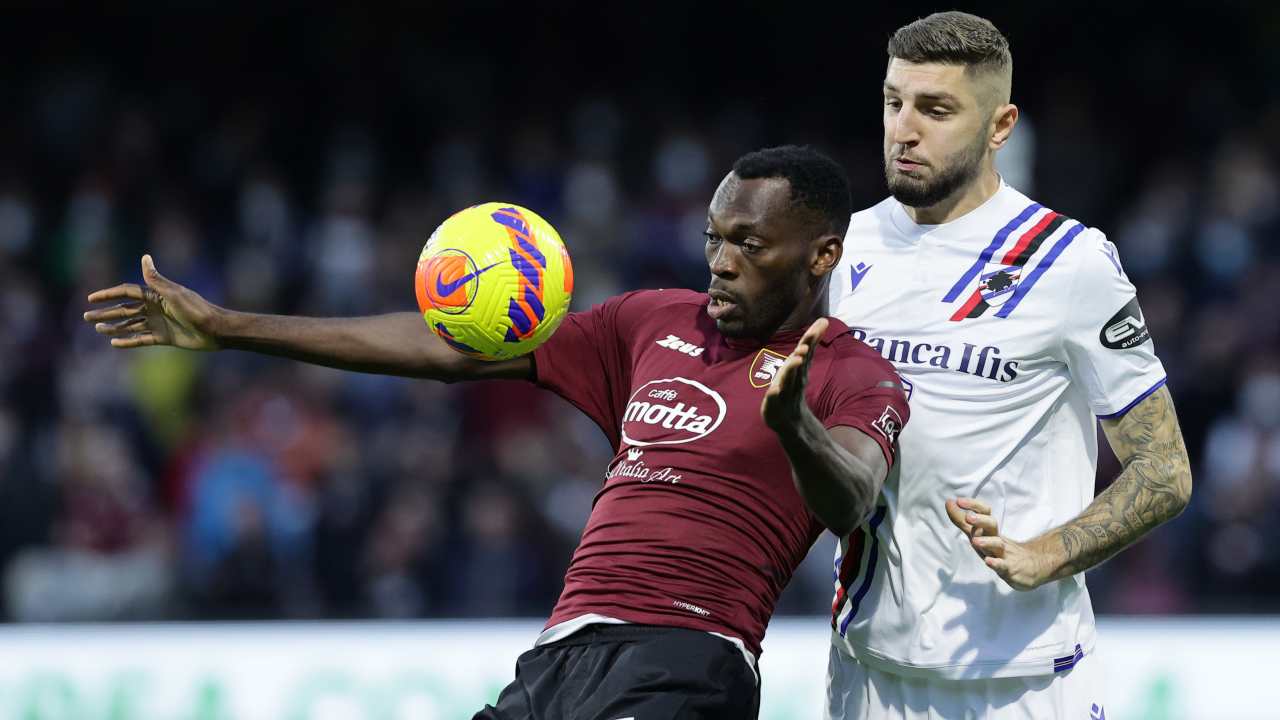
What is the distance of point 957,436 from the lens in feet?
13.2

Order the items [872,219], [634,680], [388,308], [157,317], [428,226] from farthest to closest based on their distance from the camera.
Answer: [428,226]
[388,308]
[872,219]
[157,317]
[634,680]

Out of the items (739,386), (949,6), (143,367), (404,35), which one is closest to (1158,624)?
(739,386)

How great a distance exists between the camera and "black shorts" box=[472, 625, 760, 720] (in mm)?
3508

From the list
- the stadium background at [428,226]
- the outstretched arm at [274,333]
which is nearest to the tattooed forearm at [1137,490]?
the outstretched arm at [274,333]

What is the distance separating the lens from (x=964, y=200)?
421 cm

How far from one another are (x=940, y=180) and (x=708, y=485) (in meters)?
1.03

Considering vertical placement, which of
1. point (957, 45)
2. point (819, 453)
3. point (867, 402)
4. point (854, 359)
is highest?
point (957, 45)

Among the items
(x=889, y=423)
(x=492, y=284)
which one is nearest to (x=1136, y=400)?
(x=889, y=423)

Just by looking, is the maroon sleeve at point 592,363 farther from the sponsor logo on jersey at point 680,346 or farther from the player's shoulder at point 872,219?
the player's shoulder at point 872,219

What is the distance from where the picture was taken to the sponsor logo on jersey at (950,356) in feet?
13.2

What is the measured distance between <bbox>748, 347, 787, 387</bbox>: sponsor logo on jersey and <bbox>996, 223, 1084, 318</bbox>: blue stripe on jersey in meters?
0.59

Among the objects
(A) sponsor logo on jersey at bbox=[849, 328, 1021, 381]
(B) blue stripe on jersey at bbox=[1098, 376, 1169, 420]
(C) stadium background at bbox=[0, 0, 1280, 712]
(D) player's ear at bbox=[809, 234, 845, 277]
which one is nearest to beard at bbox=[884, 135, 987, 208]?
(D) player's ear at bbox=[809, 234, 845, 277]

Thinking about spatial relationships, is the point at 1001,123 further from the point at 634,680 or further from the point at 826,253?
the point at 634,680

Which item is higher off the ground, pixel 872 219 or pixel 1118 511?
pixel 872 219
